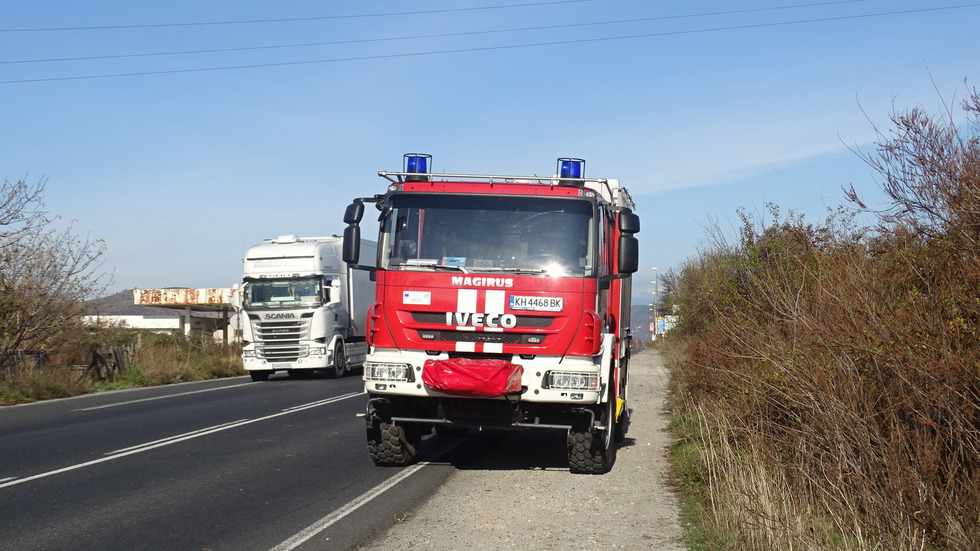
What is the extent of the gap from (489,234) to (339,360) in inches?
677

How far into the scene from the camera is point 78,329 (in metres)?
22.7

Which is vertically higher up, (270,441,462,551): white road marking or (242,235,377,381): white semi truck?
(242,235,377,381): white semi truck

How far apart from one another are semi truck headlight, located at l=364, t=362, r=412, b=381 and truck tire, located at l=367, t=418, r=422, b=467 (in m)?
0.77

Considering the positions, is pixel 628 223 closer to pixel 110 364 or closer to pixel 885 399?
pixel 885 399

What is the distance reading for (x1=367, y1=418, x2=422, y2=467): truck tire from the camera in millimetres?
9781

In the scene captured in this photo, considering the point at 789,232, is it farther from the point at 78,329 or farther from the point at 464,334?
the point at 78,329

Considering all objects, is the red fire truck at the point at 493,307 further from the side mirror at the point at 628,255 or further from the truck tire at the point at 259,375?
the truck tire at the point at 259,375

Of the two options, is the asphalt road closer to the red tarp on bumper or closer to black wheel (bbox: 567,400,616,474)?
the red tarp on bumper

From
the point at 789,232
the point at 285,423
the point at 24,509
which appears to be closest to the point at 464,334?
the point at 24,509

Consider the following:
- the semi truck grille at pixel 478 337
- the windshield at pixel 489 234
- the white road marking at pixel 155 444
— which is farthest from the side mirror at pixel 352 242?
the white road marking at pixel 155 444

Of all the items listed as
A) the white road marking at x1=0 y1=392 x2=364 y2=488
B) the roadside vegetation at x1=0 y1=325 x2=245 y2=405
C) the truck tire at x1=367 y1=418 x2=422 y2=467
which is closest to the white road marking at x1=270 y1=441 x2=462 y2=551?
the truck tire at x1=367 y1=418 x2=422 y2=467

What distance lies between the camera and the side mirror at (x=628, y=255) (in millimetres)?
9305

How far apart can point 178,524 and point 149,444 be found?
15.6ft

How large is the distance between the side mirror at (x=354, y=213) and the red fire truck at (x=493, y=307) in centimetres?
1
